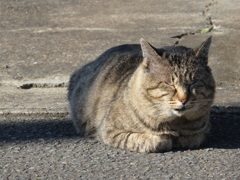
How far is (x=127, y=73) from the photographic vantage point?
5355mm

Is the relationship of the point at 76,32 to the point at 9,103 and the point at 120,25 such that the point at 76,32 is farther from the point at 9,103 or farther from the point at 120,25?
the point at 9,103

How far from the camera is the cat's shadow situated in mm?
5059

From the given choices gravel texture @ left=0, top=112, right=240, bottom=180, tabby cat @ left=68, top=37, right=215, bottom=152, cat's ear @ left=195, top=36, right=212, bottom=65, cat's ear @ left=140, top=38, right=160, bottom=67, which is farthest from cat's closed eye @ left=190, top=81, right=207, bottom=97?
gravel texture @ left=0, top=112, right=240, bottom=180

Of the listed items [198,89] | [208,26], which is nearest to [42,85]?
[198,89]

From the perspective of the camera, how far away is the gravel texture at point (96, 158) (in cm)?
430

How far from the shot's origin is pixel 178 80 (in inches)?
181

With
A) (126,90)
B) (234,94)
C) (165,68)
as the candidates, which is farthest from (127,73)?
(234,94)

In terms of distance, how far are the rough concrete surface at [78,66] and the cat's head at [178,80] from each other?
0.38 meters

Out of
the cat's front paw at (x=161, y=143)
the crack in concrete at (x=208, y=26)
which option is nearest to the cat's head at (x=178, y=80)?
the cat's front paw at (x=161, y=143)

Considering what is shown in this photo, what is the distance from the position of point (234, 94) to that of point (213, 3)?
13.0ft

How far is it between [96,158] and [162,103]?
634 millimetres

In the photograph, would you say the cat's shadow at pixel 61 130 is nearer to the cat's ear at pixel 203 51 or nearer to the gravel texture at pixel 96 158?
the gravel texture at pixel 96 158

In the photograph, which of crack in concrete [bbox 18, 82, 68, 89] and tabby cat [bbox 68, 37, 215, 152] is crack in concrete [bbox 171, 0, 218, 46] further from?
tabby cat [bbox 68, 37, 215, 152]

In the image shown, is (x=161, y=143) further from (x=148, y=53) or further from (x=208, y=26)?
(x=208, y=26)
